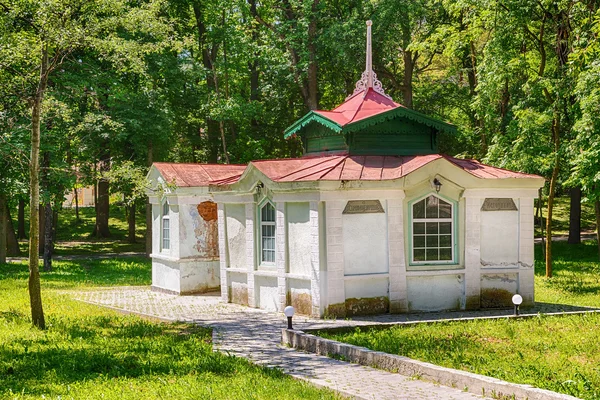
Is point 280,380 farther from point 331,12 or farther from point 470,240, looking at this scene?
point 331,12

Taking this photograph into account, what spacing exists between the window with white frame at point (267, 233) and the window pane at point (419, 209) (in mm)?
3398

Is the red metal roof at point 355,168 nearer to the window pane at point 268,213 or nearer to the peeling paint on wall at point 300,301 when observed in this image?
the window pane at point 268,213

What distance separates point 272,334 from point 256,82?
28.1m

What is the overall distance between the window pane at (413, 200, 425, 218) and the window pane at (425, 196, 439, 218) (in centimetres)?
10

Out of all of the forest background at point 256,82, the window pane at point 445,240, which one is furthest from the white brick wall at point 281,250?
the window pane at point 445,240

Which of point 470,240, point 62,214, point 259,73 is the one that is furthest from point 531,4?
point 62,214

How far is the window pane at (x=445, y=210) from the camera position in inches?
687

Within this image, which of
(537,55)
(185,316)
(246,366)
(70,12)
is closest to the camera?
(246,366)

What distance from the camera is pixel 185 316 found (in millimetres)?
17234

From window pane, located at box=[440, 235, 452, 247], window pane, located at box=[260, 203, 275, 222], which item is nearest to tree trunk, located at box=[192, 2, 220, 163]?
window pane, located at box=[260, 203, 275, 222]

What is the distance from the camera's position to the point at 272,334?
47.7 ft

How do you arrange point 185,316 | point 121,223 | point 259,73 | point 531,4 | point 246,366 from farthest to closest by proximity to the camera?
1. point 121,223
2. point 259,73
3. point 531,4
4. point 185,316
5. point 246,366

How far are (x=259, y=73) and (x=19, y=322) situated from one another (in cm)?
2793

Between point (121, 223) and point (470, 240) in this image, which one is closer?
point (470, 240)
